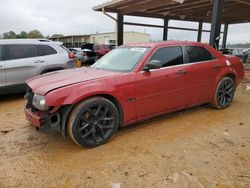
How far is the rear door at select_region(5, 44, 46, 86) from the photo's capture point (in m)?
5.89

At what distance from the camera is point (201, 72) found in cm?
452

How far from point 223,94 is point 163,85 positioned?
6.54 ft

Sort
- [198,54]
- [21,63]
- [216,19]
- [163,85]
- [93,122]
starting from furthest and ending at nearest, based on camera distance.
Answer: [216,19], [21,63], [198,54], [163,85], [93,122]

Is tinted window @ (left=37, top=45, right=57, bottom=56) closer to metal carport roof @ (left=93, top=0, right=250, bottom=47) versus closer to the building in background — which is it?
metal carport roof @ (left=93, top=0, right=250, bottom=47)

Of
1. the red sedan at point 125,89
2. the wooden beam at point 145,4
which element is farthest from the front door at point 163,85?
the wooden beam at point 145,4

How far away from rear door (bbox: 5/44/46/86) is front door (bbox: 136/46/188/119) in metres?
3.75

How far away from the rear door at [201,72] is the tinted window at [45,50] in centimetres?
403

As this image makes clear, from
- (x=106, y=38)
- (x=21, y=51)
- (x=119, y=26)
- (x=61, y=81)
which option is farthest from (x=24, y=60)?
(x=106, y=38)

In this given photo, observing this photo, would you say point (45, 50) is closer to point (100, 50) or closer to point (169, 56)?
point (169, 56)

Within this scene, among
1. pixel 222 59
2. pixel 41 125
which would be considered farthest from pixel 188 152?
pixel 222 59

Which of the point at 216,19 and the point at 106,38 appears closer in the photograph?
the point at 216,19

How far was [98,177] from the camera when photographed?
8.67 ft

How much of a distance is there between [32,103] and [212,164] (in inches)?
106

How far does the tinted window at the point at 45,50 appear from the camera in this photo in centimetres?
640
